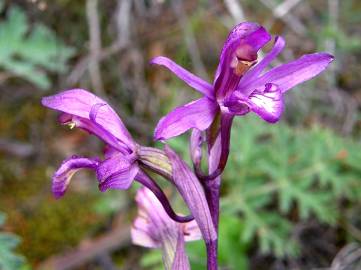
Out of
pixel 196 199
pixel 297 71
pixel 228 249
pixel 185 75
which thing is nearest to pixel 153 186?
pixel 196 199

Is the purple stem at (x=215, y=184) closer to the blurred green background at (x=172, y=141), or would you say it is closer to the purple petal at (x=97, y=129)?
the purple petal at (x=97, y=129)

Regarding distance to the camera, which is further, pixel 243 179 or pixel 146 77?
pixel 146 77

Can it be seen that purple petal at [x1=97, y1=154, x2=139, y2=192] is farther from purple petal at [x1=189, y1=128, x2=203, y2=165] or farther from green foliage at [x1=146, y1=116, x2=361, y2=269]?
green foliage at [x1=146, y1=116, x2=361, y2=269]

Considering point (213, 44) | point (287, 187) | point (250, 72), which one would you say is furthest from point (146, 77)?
point (250, 72)

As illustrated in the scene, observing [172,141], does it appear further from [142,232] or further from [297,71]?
[297,71]

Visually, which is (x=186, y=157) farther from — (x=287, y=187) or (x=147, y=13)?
(x=147, y=13)
